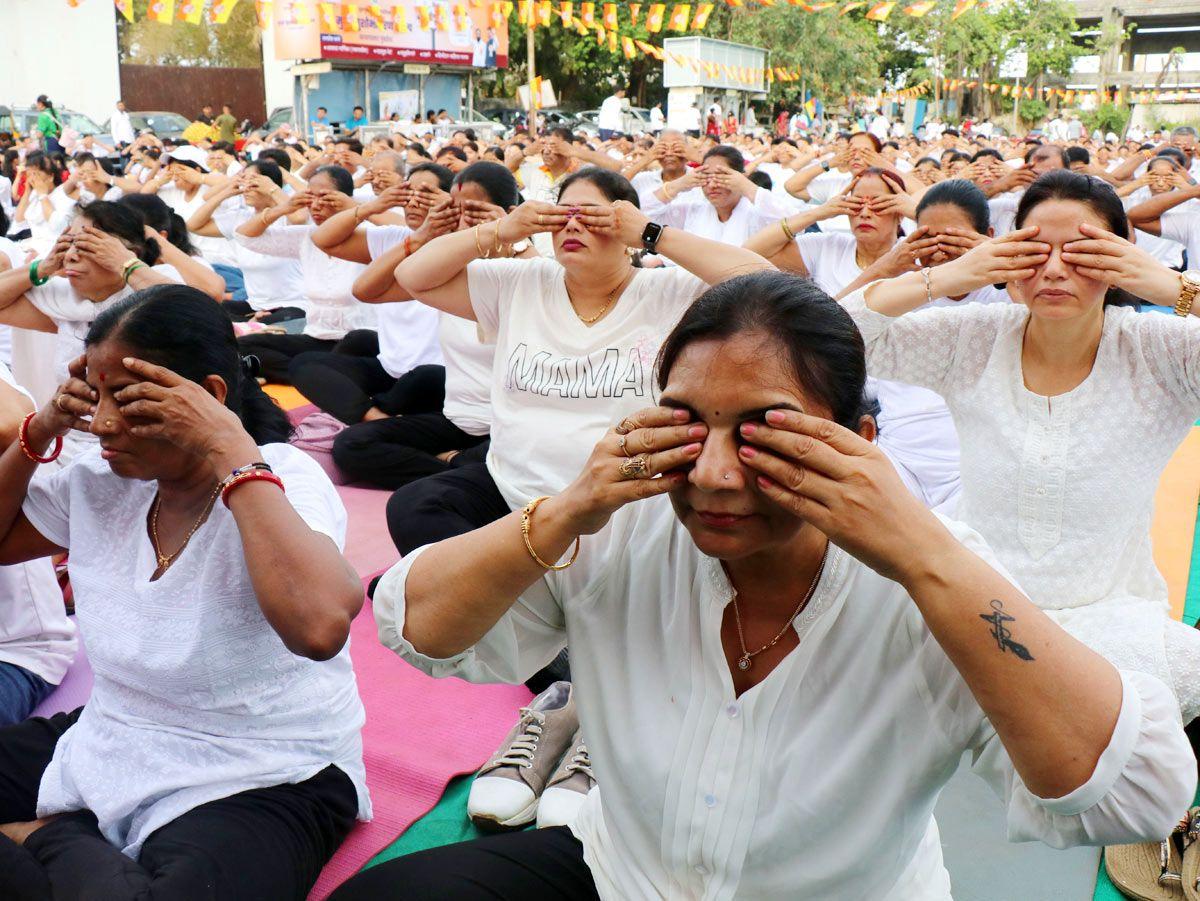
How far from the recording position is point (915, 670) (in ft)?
4.31

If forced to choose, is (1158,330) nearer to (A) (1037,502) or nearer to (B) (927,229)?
(A) (1037,502)

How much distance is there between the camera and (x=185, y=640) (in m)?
1.83

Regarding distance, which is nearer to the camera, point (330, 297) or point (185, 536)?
point (185, 536)

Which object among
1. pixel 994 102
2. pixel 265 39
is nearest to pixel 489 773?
pixel 265 39

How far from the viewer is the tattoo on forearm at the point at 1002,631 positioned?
1.17 m

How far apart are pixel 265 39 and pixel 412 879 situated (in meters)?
30.5

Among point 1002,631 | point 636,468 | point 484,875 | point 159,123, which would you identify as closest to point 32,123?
point 159,123

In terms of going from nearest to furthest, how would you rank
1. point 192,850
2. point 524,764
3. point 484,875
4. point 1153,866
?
1. point 484,875
2. point 192,850
3. point 1153,866
4. point 524,764

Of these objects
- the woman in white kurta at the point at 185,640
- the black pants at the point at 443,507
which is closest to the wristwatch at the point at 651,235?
the black pants at the point at 443,507

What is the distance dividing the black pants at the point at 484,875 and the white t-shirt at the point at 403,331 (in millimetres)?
3619

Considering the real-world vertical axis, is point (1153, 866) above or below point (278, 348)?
below

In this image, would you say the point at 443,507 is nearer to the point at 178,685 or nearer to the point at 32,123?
the point at 178,685

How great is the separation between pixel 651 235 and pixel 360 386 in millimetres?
2414

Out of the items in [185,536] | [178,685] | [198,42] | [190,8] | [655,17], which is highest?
[198,42]
